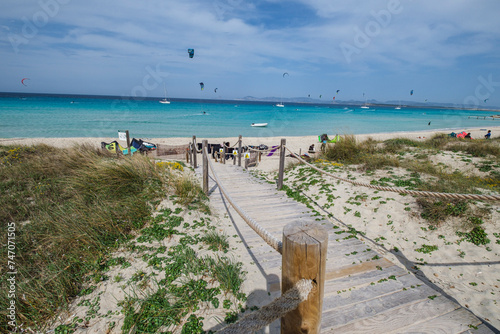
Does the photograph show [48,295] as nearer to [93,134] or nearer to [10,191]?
[10,191]

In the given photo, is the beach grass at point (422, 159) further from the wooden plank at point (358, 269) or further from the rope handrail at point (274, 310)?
the rope handrail at point (274, 310)

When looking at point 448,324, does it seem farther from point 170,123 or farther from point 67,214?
point 170,123

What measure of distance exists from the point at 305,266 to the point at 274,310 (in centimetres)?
27

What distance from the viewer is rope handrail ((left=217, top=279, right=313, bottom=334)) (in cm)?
109

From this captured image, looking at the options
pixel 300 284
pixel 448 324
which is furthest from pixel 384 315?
pixel 300 284

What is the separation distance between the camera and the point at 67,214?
4090 millimetres

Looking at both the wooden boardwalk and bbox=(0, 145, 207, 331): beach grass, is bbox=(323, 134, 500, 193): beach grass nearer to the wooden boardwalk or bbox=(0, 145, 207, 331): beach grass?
the wooden boardwalk

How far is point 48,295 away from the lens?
2656mm

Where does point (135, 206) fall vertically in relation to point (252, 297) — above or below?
above

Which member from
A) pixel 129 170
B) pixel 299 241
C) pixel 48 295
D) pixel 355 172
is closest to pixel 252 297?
pixel 299 241

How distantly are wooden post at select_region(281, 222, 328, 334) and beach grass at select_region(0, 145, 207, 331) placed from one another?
2917 mm

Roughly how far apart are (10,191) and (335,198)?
824 cm

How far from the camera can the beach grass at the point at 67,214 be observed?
9.16 ft

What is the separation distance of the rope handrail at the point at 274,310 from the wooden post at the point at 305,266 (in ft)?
0.14
